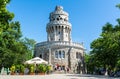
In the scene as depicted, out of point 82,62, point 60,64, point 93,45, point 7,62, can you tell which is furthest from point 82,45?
point 7,62

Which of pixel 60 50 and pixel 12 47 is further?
pixel 60 50

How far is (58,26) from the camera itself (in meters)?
67.9

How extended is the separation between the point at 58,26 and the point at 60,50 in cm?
853

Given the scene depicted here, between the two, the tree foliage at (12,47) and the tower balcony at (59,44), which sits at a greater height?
the tower balcony at (59,44)

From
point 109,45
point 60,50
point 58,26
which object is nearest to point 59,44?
point 60,50

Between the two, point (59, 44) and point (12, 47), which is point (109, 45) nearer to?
point (12, 47)

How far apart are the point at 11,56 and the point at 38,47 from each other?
18.1m

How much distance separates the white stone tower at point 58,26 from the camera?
68.1m

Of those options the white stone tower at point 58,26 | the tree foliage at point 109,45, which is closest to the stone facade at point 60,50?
the white stone tower at point 58,26

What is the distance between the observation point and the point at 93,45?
156 feet

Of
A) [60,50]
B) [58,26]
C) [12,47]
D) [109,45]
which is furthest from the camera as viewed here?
[58,26]

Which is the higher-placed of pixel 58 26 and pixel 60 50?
pixel 58 26

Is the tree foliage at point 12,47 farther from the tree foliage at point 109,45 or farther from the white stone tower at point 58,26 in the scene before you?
the white stone tower at point 58,26

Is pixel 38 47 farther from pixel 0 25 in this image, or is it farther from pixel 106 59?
pixel 0 25
